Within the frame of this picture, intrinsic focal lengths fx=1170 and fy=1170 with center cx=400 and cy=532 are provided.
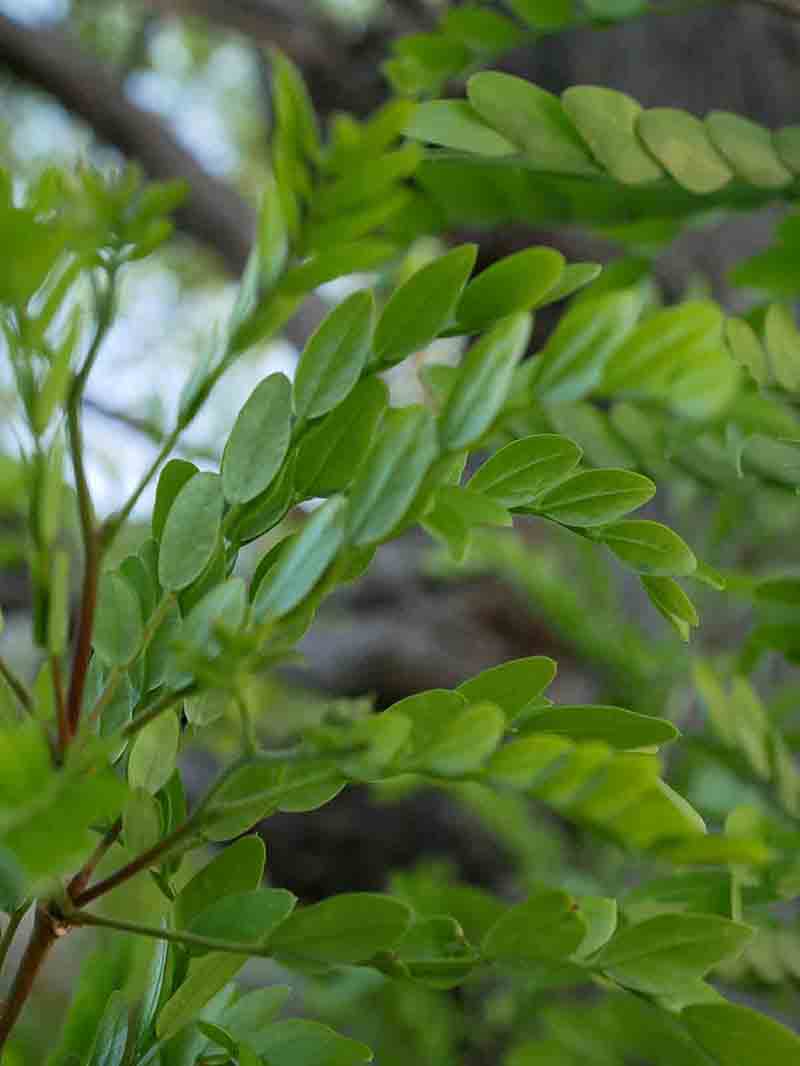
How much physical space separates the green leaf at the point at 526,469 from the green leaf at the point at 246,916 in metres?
0.08

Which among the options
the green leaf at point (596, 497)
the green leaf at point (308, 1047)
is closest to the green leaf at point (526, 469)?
the green leaf at point (596, 497)

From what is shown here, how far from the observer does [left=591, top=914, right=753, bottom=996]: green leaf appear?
0.64ft

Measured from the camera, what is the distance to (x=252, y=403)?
217 mm

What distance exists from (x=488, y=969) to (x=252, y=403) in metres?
0.11

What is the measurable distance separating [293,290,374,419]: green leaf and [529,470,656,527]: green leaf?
0.16 ft

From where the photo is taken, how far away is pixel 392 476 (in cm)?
18

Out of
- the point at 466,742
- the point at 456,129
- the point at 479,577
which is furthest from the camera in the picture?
the point at 479,577

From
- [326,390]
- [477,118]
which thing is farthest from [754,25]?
[326,390]

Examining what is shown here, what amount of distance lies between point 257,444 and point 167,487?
Result: 0.10 ft

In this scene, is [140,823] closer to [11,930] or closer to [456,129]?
[11,930]

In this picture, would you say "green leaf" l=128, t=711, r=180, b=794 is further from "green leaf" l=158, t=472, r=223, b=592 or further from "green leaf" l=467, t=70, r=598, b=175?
"green leaf" l=467, t=70, r=598, b=175

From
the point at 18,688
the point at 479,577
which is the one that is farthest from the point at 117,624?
the point at 479,577

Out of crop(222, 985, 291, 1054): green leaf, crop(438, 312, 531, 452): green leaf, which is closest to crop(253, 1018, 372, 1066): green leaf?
crop(222, 985, 291, 1054): green leaf

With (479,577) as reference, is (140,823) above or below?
above
